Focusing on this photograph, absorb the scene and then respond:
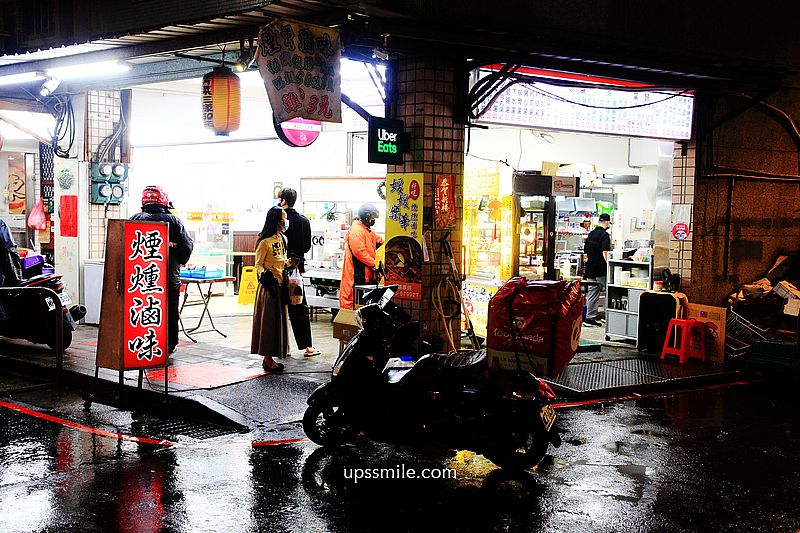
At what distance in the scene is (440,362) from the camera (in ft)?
24.6

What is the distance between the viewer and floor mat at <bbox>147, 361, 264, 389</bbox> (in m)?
10.1

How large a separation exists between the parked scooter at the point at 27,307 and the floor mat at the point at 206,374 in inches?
99.9

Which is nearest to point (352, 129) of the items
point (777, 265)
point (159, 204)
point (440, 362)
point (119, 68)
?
point (119, 68)

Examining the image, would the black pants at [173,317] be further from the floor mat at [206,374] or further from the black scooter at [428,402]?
the black scooter at [428,402]

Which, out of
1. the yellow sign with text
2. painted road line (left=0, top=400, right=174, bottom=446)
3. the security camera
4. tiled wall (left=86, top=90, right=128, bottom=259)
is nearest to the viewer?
painted road line (left=0, top=400, right=174, bottom=446)

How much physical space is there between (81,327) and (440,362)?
9.62 metres

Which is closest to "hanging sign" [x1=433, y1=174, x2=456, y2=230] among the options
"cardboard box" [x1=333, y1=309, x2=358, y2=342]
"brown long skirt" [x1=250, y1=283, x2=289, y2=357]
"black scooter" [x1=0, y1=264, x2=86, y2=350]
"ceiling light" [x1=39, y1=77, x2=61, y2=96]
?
"cardboard box" [x1=333, y1=309, x2=358, y2=342]

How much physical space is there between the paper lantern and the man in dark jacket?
4.66 ft

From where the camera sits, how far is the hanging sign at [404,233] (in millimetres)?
11148

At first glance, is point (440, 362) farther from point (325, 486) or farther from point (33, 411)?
point (33, 411)

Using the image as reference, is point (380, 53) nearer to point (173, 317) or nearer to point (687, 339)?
point (173, 317)

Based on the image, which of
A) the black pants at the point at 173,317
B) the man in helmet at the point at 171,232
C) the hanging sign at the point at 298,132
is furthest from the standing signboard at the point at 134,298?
the black pants at the point at 173,317

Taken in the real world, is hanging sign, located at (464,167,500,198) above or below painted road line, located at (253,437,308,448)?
above

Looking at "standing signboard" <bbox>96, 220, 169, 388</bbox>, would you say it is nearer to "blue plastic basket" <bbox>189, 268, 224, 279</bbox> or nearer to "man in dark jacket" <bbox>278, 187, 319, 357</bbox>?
"man in dark jacket" <bbox>278, 187, 319, 357</bbox>
